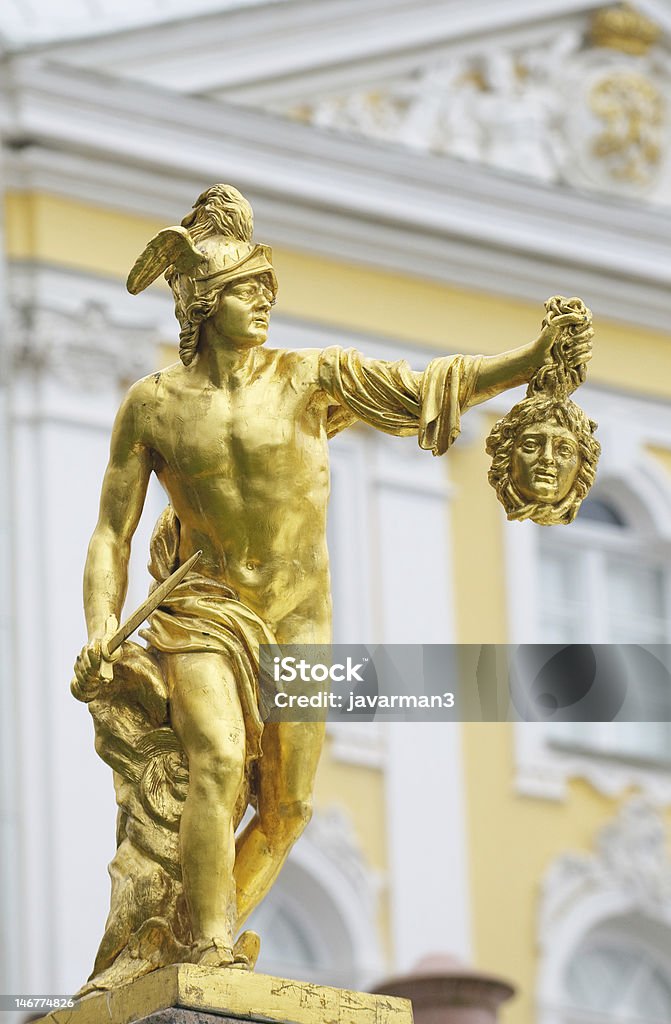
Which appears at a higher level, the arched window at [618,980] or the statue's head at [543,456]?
the arched window at [618,980]

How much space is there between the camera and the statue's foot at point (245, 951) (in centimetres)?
691

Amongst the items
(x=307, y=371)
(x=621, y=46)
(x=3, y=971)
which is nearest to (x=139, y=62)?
(x=621, y=46)

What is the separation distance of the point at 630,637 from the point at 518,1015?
8.84ft

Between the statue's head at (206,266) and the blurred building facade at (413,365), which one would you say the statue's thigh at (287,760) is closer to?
the statue's head at (206,266)

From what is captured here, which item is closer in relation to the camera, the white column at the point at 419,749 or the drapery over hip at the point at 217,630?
the drapery over hip at the point at 217,630

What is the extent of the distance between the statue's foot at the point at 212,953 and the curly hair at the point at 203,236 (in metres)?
1.28

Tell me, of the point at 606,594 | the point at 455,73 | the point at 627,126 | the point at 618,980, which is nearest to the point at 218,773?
the point at 618,980

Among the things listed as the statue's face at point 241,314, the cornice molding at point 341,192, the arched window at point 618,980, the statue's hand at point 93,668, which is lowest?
the statue's hand at point 93,668

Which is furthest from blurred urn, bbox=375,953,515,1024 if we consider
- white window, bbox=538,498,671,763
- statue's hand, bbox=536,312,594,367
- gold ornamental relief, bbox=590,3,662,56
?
gold ornamental relief, bbox=590,3,662,56

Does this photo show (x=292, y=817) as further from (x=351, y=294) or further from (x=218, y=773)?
(x=351, y=294)

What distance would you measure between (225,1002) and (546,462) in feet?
4.36

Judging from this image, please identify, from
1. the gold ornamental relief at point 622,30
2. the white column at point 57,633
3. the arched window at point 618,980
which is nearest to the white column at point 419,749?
the arched window at point 618,980

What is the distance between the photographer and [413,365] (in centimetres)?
1869

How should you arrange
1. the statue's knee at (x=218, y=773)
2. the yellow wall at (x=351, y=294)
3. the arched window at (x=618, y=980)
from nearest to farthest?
the statue's knee at (x=218, y=773)
the yellow wall at (x=351, y=294)
the arched window at (x=618, y=980)
